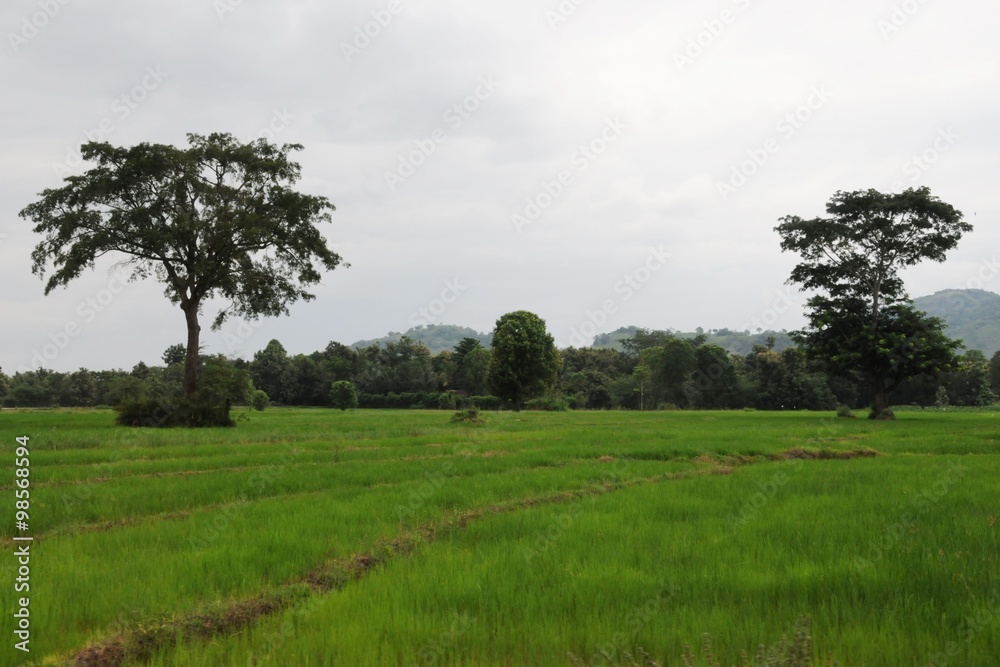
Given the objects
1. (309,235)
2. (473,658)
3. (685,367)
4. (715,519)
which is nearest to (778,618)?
(473,658)

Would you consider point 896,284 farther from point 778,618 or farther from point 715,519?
point 778,618

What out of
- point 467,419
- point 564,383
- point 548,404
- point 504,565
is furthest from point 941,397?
point 504,565

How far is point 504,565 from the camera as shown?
7176 mm

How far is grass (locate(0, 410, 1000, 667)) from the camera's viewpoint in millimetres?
5051

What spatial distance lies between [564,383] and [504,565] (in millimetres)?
95604

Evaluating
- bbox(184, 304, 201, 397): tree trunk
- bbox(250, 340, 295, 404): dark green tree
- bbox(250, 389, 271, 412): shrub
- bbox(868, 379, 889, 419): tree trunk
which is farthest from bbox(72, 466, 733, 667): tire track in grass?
bbox(250, 340, 295, 404): dark green tree

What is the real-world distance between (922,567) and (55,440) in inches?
944

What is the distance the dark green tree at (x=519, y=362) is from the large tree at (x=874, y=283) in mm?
32266

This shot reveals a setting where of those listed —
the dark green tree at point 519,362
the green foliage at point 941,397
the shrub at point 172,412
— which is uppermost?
the dark green tree at point 519,362

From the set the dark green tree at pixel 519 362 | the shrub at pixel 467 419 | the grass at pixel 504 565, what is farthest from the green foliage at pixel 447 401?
the grass at pixel 504 565

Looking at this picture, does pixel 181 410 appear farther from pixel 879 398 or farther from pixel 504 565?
pixel 879 398

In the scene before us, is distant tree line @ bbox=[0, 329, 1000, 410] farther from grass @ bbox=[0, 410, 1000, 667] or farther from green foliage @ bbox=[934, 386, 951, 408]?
grass @ bbox=[0, 410, 1000, 667]

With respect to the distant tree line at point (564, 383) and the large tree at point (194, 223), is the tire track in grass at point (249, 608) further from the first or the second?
the distant tree line at point (564, 383)

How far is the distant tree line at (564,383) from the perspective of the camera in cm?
8181
